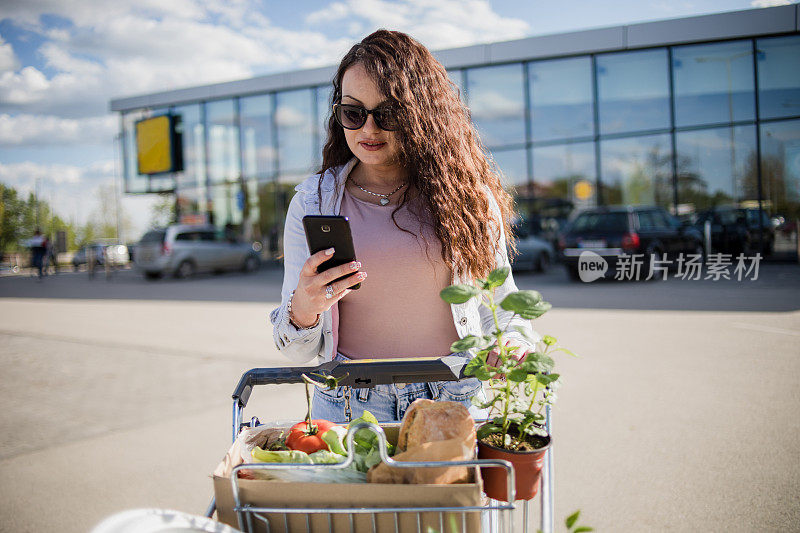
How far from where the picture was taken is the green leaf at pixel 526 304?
1119 mm

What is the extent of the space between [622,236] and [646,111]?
8174 mm

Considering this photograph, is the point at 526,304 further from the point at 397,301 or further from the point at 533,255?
the point at 533,255

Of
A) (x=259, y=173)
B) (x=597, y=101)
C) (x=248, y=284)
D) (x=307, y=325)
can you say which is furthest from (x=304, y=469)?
(x=259, y=173)

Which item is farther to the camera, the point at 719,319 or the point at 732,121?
the point at 732,121

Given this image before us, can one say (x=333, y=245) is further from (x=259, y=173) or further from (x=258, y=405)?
(x=259, y=173)

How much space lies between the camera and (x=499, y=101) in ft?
67.0

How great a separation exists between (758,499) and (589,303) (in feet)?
23.7

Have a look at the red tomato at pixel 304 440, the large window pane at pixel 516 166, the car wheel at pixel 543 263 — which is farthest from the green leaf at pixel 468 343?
the large window pane at pixel 516 166

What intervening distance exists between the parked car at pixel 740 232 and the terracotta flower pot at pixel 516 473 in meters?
17.5

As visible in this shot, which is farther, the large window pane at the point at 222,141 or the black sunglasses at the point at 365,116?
the large window pane at the point at 222,141

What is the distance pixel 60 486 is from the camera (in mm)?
3566

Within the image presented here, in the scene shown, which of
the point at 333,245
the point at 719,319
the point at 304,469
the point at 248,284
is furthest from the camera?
the point at 248,284

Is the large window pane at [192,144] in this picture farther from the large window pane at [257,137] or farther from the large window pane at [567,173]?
the large window pane at [567,173]

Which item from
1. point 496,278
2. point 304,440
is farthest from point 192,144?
point 496,278
